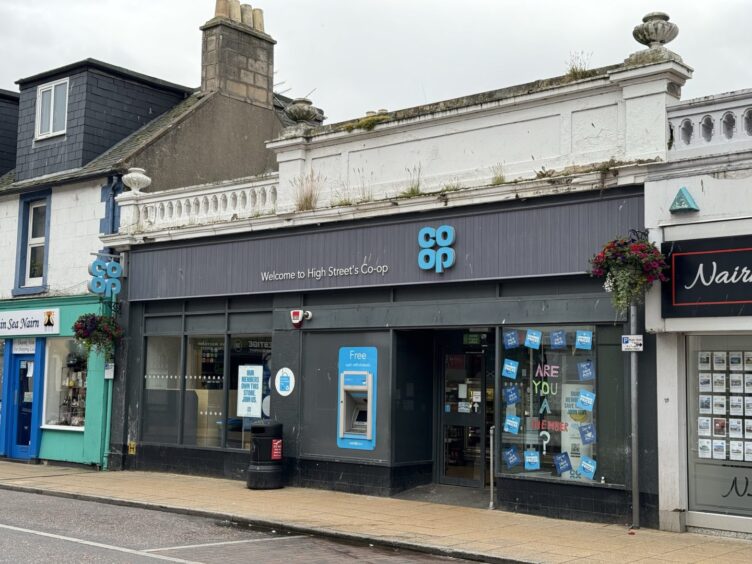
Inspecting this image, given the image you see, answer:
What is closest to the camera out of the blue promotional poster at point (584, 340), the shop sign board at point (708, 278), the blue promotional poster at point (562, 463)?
the shop sign board at point (708, 278)

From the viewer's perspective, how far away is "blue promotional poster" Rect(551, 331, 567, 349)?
12.8 metres

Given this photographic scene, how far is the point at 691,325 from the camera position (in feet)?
36.8

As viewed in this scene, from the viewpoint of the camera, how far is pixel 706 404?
1151 centimetres

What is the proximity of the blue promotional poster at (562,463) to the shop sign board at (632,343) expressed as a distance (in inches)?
76.4

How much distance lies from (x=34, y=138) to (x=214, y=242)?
7.03 meters

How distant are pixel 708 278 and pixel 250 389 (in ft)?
28.6

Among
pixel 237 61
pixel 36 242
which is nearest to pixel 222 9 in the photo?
pixel 237 61

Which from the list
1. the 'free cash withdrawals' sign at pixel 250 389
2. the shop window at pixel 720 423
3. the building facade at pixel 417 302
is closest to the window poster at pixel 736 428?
the shop window at pixel 720 423

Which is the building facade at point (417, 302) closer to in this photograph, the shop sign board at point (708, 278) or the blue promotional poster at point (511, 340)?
the blue promotional poster at point (511, 340)

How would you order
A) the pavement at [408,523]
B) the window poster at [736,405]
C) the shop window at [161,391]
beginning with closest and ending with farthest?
the pavement at [408,523], the window poster at [736,405], the shop window at [161,391]

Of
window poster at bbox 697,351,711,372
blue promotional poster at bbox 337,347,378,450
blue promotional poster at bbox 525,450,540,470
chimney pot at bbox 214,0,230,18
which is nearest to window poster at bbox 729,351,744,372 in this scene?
window poster at bbox 697,351,711,372

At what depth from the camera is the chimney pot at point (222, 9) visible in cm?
2112

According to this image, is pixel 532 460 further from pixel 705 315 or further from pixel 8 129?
pixel 8 129

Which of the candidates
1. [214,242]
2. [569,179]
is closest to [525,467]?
[569,179]
